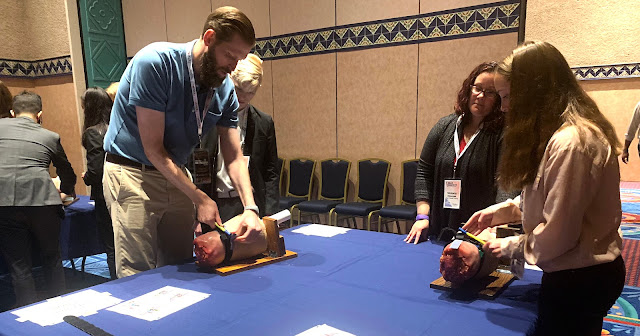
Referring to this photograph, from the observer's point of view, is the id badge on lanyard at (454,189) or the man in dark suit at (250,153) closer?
the id badge on lanyard at (454,189)

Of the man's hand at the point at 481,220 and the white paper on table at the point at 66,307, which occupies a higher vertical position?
the man's hand at the point at 481,220

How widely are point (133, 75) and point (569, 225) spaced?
152cm

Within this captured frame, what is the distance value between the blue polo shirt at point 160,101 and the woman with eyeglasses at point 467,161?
1.16m

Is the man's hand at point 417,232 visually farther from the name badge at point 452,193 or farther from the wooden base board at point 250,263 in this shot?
the wooden base board at point 250,263

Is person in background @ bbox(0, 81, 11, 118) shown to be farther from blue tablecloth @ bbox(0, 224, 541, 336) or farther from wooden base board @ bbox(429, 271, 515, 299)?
wooden base board @ bbox(429, 271, 515, 299)

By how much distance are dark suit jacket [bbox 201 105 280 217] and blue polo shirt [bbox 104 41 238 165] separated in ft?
2.84

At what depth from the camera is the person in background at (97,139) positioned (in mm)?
3199

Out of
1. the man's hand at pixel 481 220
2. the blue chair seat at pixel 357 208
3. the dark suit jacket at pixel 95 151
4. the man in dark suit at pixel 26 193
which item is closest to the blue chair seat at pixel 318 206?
the blue chair seat at pixel 357 208

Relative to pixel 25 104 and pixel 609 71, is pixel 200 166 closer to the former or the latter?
Answer: pixel 25 104

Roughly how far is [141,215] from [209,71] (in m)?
0.65

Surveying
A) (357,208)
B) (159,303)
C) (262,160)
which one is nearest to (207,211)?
(159,303)

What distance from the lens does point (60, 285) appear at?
3.09 m

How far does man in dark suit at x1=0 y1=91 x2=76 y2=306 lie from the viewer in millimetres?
2752

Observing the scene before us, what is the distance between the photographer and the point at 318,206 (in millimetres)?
4875
